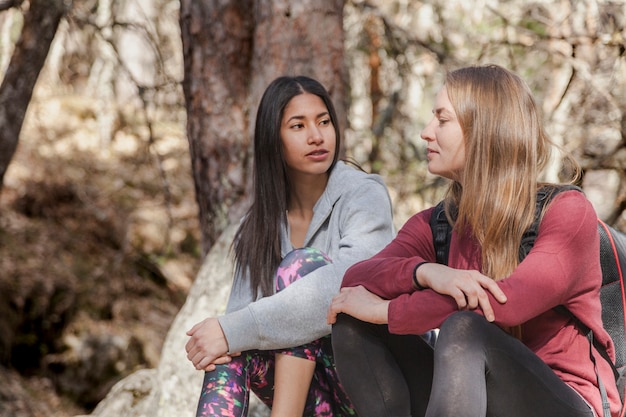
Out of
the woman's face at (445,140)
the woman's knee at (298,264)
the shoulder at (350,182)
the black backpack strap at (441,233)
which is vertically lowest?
the woman's knee at (298,264)

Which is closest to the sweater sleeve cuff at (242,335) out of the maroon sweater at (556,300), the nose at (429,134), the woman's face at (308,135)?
the maroon sweater at (556,300)

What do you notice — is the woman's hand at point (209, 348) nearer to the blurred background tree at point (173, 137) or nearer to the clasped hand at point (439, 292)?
the clasped hand at point (439, 292)

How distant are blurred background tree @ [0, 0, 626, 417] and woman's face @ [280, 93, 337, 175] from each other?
0.98 metres

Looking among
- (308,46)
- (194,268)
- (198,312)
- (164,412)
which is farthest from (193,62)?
(194,268)

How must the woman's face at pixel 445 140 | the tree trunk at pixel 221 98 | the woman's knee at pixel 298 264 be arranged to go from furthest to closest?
the tree trunk at pixel 221 98 < the woman's knee at pixel 298 264 < the woman's face at pixel 445 140

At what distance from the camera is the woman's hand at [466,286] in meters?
2.08

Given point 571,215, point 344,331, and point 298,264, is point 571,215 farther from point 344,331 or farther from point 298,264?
Answer: point 298,264

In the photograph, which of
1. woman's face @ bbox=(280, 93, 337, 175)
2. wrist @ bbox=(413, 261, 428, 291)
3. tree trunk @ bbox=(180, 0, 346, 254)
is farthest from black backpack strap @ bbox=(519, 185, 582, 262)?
tree trunk @ bbox=(180, 0, 346, 254)

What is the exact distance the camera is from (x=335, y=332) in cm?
238

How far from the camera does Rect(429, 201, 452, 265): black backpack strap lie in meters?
2.46

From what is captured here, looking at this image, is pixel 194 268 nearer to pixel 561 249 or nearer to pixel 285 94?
pixel 285 94

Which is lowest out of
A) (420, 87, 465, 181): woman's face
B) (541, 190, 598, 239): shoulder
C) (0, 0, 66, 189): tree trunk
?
(541, 190, 598, 239): shoulder

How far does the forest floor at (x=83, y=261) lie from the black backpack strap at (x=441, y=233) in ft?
8.52

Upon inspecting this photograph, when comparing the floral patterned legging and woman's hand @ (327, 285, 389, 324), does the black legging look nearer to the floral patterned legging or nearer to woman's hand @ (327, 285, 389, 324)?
woman's hand @ (327, 285, 389, 324)
